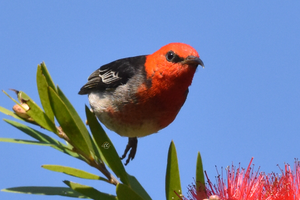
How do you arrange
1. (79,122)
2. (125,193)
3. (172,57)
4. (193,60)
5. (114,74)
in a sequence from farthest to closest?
(114,74) < (172,57) < (193,60) < (79,122) < (125,193)

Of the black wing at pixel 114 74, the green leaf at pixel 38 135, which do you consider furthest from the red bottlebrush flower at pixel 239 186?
the black wing at pixel 114 74

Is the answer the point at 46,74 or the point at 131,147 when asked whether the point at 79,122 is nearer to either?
the point at 46,74

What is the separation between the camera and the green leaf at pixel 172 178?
2400mm

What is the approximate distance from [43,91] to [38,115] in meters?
0.17

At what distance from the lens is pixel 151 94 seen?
150 inches

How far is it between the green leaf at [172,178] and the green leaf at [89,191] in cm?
43

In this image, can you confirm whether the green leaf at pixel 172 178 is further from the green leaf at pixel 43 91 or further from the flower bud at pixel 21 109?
the flower bud at pixel 21 109

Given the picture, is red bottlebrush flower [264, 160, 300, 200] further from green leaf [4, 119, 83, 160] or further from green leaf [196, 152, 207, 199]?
green leaf [4, 119, 83, 160]

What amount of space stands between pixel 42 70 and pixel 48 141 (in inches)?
20.3

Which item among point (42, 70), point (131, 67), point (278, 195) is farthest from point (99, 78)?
point (278, 195)

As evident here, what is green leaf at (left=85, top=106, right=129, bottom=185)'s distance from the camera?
2.35m

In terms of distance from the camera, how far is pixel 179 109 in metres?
4.04

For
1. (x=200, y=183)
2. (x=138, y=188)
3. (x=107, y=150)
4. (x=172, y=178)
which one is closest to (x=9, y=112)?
(x=107, y=150)

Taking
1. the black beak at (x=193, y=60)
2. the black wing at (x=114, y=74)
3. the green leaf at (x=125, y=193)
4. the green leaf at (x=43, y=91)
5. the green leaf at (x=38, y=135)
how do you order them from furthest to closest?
the black wing at (x=114, y=74), the black beak at (x=193, y=60), the green leaf at (x=38, y=135), the green leaf at (x=43, y=91), the green leaf at (x=125, y=193)
